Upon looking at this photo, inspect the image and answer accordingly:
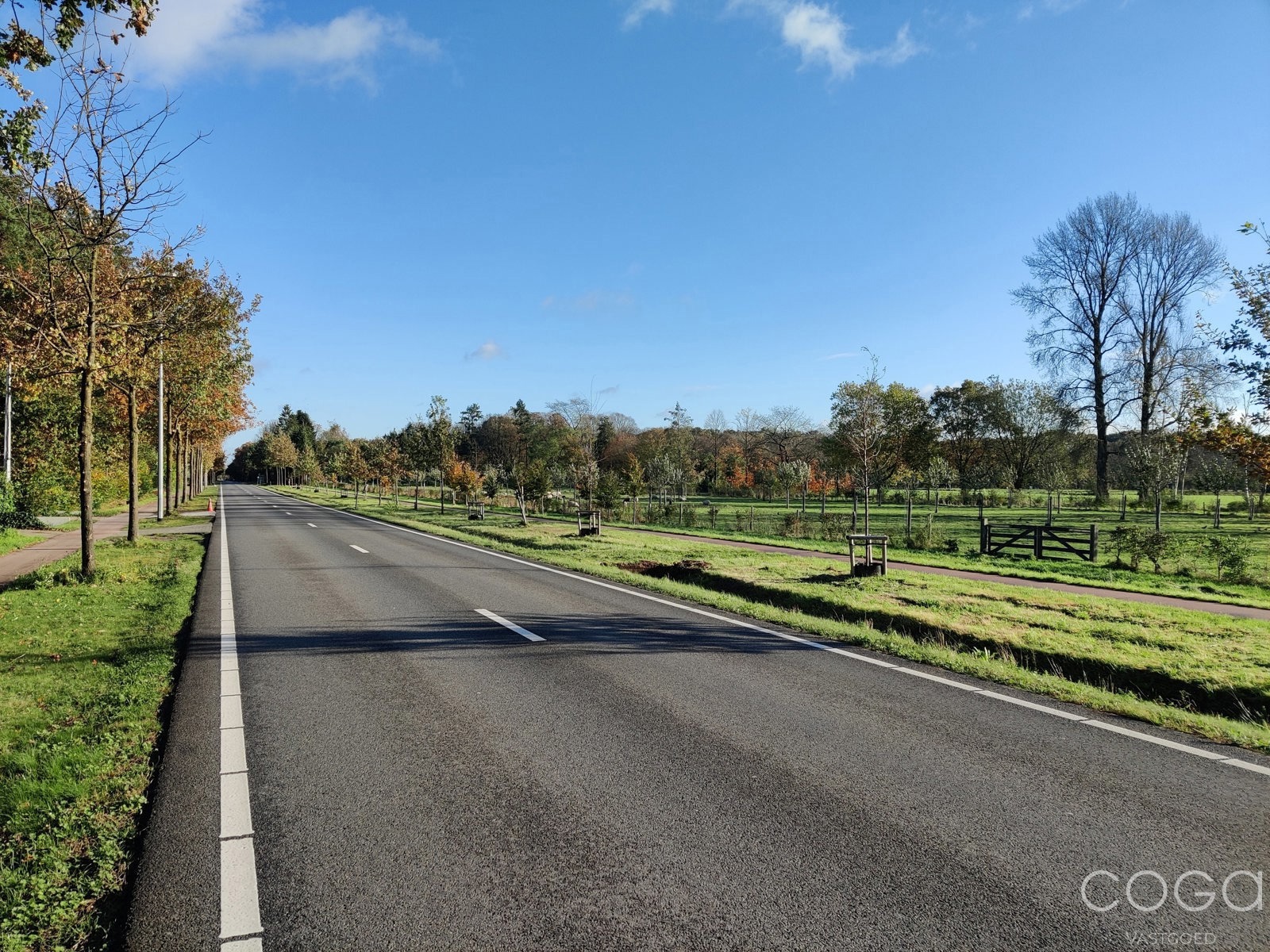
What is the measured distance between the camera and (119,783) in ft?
13.6

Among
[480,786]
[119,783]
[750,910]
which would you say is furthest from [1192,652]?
[119,783]

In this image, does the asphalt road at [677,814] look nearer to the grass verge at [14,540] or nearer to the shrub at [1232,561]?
the shrub at [1232,561]

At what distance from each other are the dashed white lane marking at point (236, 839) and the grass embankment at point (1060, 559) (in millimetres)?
16095

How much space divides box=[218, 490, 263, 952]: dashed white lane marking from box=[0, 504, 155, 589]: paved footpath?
9770 millimetres

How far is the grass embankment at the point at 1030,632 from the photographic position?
6.38 m

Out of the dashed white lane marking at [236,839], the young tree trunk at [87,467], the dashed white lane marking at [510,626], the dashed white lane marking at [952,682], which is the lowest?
the dashed white lane marking at [952,682]

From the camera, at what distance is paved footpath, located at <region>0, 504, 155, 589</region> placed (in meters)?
13.4

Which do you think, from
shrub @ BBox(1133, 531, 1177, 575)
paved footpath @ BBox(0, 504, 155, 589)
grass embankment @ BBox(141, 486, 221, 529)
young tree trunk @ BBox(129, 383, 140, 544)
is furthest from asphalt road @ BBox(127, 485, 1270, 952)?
grass embankment @ BBox(141, 486, 221, 529)

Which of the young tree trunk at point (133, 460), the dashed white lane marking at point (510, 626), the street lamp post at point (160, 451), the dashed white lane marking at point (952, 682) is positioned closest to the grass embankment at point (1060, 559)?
the dashed white lane marking at point (952, 682)

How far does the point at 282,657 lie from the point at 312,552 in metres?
11.2

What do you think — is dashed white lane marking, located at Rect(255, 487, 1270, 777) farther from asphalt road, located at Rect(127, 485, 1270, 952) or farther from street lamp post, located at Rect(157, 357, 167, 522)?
street lamp post, located at Rect(157, 357, 167, 522)

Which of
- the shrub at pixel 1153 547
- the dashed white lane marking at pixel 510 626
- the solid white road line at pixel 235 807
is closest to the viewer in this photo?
the solid white road line at pixel 235 807

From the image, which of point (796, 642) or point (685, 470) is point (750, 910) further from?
point (685, 470)

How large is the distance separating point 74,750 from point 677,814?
407 centimetres
